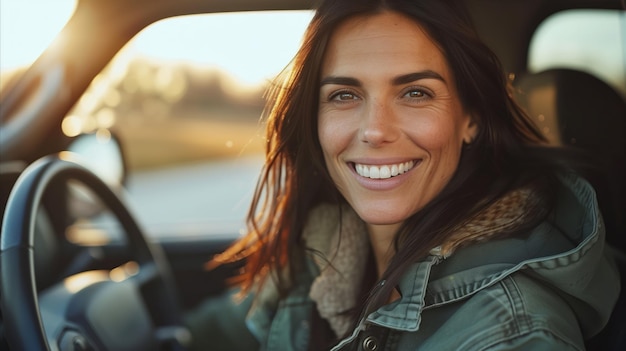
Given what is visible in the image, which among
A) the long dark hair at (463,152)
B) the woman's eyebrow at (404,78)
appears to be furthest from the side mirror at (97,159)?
the woman's eyebrow at (404,78)

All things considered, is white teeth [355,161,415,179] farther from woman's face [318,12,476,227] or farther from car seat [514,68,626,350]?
car seat [514,68,626,350]

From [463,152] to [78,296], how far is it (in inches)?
46.8

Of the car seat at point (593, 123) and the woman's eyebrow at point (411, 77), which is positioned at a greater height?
the woman's eyebrow at point (411, 77)

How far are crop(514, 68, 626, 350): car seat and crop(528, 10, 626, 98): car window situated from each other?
18cm

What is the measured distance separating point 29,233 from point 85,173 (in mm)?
644

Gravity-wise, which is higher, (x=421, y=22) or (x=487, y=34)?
(x=421, y=22)

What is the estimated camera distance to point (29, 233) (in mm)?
1783

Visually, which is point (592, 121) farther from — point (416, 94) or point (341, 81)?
point (341, 81)

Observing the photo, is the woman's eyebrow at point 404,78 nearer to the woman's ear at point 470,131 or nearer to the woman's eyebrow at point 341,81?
the woman's eyebrow at point 341,81

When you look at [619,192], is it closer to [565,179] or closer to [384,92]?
[565,179]

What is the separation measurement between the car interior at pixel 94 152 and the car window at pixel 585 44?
0.06 feet

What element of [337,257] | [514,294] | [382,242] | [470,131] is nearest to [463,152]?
[470,131]

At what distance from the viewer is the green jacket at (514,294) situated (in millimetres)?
1501

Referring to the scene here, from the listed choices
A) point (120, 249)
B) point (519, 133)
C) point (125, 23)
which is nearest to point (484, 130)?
point (519, 133)
